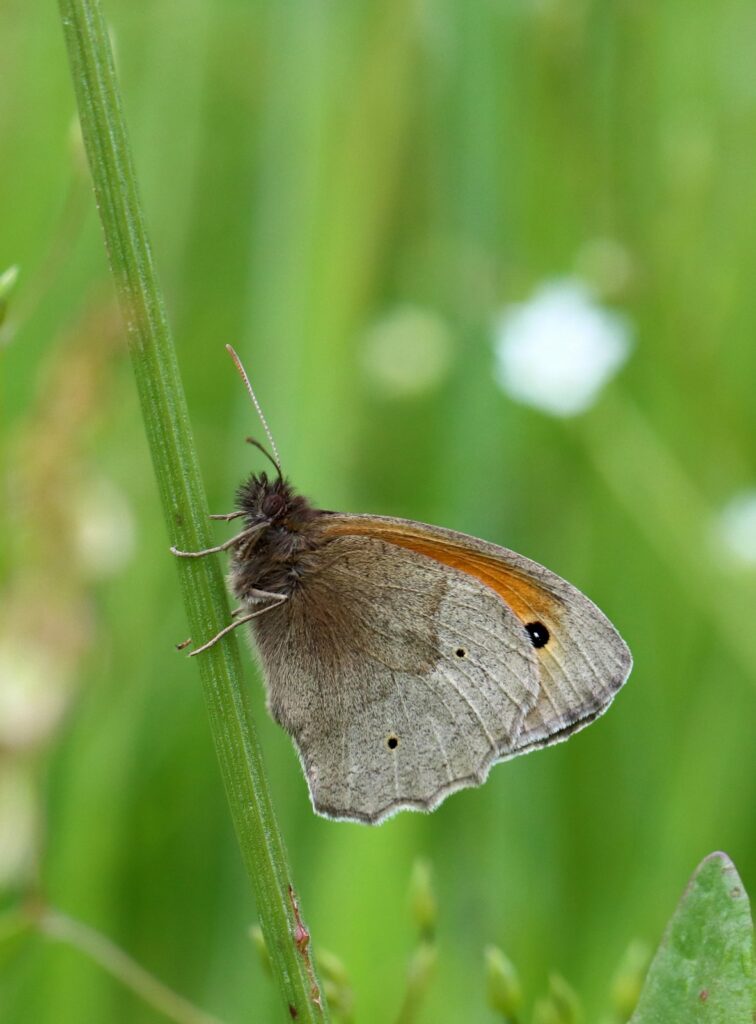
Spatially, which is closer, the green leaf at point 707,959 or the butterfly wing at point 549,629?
the green leaf at point 707,959

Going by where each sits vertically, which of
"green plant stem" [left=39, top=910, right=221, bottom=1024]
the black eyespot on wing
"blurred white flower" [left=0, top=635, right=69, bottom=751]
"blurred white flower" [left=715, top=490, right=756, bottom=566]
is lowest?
"green plant stem" [left=39, top=910, right=221, bottom=1024]

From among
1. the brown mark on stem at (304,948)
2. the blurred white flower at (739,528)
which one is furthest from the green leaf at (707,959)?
the blurred white flower at (739,528)

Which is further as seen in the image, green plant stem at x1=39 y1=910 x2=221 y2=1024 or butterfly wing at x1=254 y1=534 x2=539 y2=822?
butterfly wing at x1=254 y1=534 x2=539 y2=822

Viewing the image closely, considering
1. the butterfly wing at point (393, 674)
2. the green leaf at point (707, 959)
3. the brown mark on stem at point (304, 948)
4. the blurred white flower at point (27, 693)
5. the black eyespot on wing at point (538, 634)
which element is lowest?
the brown mark on stem at point (304, 948)

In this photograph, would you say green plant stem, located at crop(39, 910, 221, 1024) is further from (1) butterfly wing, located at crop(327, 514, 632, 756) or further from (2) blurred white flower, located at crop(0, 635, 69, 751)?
(1) butterfly wing, located at crop(327, 514, 632, 756)

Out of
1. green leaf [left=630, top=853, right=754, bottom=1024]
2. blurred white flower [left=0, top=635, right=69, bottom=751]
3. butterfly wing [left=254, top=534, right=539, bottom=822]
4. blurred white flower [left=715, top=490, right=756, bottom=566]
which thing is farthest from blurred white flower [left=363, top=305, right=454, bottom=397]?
green leaf [left=630, top=853, right=754, bottom=1024]

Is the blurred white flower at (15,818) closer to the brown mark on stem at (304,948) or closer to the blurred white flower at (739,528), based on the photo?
the brown mark on stem at (304,948)
